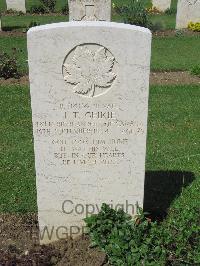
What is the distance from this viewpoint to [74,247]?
4.41 metres

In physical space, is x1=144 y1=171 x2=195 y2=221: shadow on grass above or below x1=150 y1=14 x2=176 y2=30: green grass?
below

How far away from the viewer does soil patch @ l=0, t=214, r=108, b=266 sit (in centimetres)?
411

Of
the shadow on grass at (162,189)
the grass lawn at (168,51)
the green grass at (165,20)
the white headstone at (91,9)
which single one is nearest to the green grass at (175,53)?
the grass lawn at (168,51)

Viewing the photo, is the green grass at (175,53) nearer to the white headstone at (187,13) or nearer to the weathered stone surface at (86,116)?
the white headstone at (187,13)

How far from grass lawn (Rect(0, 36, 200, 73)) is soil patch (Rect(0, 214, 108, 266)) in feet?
21.8

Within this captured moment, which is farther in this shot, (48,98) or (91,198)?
(91,198)

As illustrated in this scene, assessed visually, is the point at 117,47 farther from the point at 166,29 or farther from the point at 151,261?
the point at 166,29

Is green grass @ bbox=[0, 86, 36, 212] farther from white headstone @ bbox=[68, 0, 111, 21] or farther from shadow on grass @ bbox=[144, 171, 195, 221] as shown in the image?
white headstone @ bbox=[68, 0, 111, 21]

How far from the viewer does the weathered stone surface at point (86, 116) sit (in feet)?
12.4

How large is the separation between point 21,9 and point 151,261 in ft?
61.3

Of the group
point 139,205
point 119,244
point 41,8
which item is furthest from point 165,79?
point 41,8

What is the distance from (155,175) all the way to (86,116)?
7.56 feet

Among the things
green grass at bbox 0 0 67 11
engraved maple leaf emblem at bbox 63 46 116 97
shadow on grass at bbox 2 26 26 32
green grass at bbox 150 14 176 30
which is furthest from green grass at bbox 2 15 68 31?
engraved maple leaf emblem at bbox 63 46 116 97

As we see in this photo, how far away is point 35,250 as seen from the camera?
4.29m
